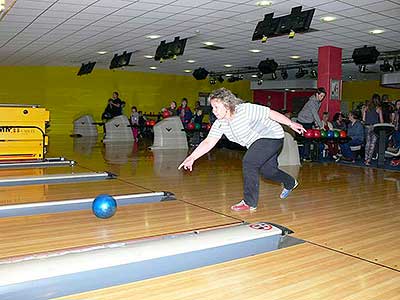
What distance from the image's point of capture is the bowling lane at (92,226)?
2611mm

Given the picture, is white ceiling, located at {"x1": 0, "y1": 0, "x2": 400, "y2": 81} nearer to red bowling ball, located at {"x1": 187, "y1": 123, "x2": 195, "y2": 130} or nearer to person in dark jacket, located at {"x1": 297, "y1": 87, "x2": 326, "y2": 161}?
person in dark jacket, located at {"x1": 297, "y1": 87, "x2": 326, "y2": 161}

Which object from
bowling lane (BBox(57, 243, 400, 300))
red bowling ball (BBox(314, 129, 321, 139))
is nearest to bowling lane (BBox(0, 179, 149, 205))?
bowling lane (BBox(57, 243, 400, 300))

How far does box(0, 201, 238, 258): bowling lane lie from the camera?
261cm

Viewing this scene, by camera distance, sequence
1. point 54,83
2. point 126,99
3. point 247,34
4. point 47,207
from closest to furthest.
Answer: point 47,207, point 247,34, point 54,83, point 126,99

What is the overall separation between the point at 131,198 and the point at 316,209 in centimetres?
165

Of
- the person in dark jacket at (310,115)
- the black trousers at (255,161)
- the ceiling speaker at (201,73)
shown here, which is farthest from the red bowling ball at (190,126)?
the black trousers at (255,161)

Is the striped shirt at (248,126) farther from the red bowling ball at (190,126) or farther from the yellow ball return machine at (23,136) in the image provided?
the red bowling ball at (190,126)

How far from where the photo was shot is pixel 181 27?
7672mm

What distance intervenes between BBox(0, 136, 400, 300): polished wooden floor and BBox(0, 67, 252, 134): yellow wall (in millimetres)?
9631

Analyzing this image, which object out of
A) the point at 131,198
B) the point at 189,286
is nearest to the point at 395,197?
the point at 131,198

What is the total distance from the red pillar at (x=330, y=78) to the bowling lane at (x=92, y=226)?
5.94 meters

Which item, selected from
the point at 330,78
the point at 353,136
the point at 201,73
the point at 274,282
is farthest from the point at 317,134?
the point at 201,73

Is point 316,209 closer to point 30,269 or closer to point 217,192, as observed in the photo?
point 217,192

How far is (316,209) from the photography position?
3.69 m
